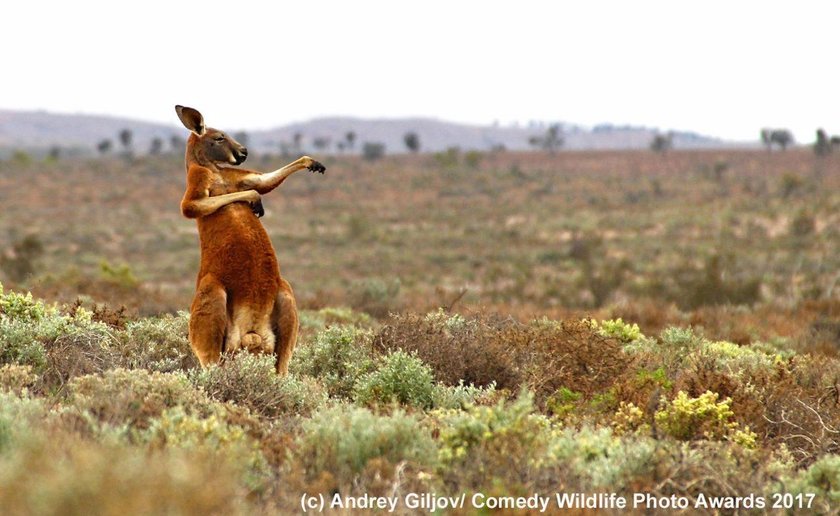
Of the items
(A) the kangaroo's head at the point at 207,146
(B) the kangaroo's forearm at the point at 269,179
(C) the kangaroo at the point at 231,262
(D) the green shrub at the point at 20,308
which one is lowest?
(D) the green shrub at the point at 20,308

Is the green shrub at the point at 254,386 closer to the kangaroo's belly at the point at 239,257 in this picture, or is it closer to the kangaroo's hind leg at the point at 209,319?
the kangaroo's hind leg at the point at 209,319

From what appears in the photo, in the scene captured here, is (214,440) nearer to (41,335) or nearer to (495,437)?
(495,437)

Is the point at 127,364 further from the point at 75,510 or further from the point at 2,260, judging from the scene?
the point at 2,260

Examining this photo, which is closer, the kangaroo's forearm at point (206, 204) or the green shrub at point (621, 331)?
the kangaroo's forearm at point (206, 204)

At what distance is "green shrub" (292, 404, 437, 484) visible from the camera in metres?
5.09

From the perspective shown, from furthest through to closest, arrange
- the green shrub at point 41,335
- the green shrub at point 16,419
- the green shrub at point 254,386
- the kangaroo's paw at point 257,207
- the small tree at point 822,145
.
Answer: the small tree at point 822,145 < the green shrub at point 41,335 < the kangaroo's paw at point 257,207 < the green shrub at point 254,386 < the green shrub at point 16,419

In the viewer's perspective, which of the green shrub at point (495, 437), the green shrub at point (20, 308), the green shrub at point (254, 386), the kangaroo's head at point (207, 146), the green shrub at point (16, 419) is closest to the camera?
the green shrub at point (16, 419)

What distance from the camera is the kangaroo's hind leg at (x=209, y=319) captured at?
6.84 m

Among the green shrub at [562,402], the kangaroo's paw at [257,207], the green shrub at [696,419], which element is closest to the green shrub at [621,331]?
the green shrub at [562,402]

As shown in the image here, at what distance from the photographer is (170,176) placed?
68.8 m

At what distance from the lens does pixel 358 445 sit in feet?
16.9

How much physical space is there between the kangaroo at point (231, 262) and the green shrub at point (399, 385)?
69cm

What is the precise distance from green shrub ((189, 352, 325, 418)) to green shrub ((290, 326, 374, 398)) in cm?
135

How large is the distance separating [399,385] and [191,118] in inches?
106
